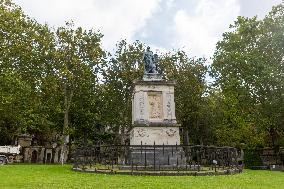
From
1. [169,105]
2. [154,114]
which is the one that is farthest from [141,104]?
[169,105]

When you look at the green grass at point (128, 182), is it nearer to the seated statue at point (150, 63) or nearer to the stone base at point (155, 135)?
the stone base at point (155, 135)

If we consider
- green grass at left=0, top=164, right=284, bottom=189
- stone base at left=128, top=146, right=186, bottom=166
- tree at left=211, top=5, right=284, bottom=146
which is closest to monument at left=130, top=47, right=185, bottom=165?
stone base at left=128, top=146, right=186, bottom=166

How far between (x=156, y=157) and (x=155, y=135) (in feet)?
6.38

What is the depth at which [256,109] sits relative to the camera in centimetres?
3759

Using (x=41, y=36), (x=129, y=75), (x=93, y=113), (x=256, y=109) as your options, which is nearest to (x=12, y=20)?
(x=41, y=36)

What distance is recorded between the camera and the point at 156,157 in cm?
1972

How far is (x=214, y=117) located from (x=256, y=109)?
1095 centimetres

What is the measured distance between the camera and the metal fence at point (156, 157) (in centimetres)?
1894

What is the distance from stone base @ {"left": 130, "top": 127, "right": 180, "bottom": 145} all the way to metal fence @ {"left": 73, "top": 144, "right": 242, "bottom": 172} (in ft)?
3.66

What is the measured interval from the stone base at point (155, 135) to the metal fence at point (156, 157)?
1115 millimetres

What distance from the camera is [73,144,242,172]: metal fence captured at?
746 inches

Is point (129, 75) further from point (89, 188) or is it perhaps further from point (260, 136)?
point (89, 188)

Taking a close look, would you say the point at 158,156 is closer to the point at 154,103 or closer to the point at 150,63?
the point at 154,103

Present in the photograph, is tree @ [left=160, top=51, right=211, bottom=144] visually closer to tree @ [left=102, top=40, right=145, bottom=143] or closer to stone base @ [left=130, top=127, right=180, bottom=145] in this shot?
tree @ [left=102, top=40, right=145, bottom=143]
